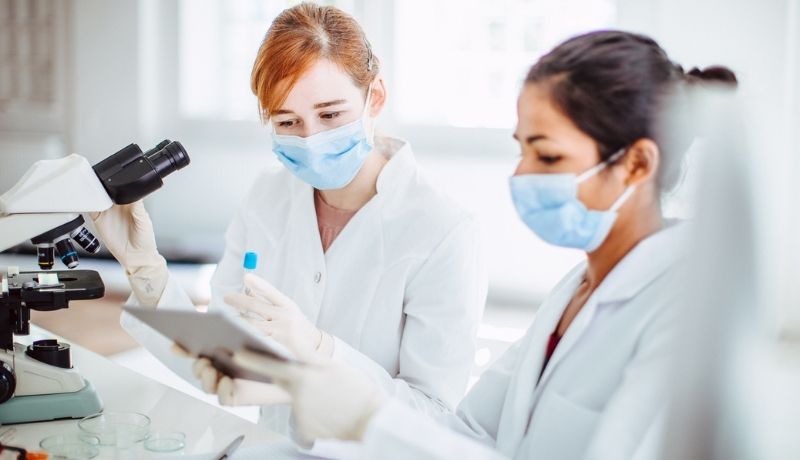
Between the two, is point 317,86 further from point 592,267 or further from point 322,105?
point 592,267

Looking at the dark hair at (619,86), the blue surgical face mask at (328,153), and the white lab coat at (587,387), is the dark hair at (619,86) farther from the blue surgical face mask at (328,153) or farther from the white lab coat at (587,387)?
the blue surgical face mask at (328,153)

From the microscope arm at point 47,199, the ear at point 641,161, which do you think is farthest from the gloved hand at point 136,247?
the ear at point 641,161

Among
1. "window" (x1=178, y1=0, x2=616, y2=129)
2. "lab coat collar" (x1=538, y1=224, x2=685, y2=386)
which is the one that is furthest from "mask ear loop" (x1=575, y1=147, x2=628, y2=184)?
"window" (x1=178, y1=0, x2=616, y2=129)

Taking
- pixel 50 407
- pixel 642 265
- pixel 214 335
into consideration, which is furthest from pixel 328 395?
pixel 50 407

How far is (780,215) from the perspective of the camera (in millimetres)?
705

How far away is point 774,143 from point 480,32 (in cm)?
332

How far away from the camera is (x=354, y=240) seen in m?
1.91

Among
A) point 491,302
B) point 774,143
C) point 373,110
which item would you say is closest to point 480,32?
point 491,302

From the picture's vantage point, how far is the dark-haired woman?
109 centimetres

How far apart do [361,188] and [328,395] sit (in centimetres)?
93

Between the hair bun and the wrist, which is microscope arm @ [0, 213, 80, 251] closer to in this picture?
the wrist

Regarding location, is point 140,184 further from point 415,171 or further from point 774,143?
point 774,143

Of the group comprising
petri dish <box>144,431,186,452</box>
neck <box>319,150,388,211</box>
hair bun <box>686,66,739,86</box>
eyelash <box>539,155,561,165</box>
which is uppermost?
hair bun <box>686,66,739,86</box>

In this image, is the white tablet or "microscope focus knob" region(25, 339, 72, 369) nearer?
the white tablet
